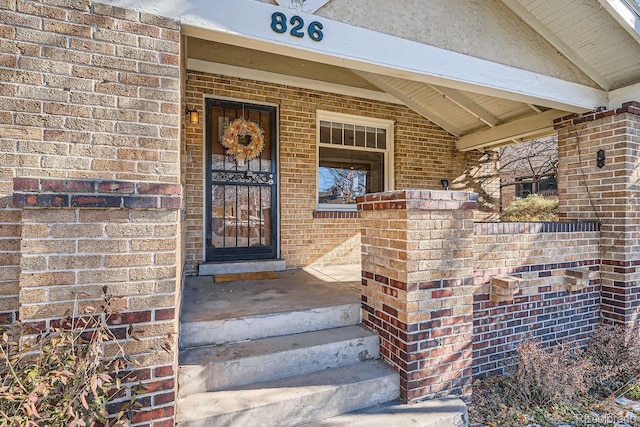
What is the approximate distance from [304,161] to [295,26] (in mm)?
2461

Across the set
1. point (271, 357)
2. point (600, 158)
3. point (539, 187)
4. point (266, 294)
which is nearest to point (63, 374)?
point (271, 357)

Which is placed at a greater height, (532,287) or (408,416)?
(532,287)

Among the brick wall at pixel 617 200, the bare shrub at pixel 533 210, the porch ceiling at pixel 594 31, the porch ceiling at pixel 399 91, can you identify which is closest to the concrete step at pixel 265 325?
the brick wall at pixel 617 200

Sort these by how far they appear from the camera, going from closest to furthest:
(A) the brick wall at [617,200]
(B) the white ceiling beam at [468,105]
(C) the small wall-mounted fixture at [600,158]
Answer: (A) the brick wall at [617,200] < (C) the small wall-mounted fixture at [600,158] < (B) the white ceiling beam at [468,105]

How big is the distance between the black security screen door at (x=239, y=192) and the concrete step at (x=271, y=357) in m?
2.14

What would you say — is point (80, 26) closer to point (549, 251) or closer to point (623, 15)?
point (549, 251)

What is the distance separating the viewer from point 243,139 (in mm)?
4547

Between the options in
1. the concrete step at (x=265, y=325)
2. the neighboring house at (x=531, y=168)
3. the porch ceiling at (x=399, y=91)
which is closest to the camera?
the concrete step at (x=265, y=325)

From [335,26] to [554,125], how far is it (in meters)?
3.29

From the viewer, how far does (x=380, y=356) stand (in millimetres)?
2668

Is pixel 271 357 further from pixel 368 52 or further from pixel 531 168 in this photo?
pixel 531 168

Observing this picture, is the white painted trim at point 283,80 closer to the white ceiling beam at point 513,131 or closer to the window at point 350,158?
the window at point 350,158

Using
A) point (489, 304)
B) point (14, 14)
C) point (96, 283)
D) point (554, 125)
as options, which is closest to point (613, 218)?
point (554, 125)

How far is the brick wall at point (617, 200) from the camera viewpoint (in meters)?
3.62
